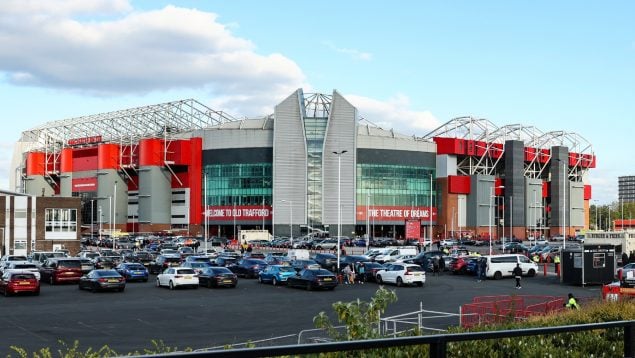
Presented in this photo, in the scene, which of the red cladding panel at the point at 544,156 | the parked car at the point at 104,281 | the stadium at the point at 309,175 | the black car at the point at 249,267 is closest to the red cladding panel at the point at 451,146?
the stadium at the point at 309,175

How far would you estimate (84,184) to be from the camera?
15388 cm

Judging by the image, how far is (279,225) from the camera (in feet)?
442

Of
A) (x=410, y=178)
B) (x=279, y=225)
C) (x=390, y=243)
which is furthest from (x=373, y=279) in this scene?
(x=410, y=178)

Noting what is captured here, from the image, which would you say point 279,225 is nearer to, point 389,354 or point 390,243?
point 390,243

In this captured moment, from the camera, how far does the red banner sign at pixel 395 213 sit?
138875mm

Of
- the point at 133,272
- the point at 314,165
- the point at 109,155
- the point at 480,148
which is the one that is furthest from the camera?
the point at 109,155

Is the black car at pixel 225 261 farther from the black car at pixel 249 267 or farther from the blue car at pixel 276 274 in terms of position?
the blue car at pixel 276 274

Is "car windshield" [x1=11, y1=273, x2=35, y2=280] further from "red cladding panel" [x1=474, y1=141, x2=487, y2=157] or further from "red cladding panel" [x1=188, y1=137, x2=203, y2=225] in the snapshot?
"red cladding panel" [x1=474, y1=141, x2=487, y2=157]

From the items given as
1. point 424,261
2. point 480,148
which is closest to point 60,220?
point 424,261

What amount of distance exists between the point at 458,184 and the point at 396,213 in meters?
13.3

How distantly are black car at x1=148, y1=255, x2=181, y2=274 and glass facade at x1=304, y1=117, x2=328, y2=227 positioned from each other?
76820mm

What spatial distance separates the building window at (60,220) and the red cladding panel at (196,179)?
6208 cm

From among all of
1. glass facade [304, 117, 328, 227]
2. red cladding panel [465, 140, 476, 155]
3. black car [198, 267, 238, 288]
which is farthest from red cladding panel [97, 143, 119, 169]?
black car [198, 267, 238, 288]

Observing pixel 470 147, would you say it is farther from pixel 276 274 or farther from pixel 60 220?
pixel 276 274
